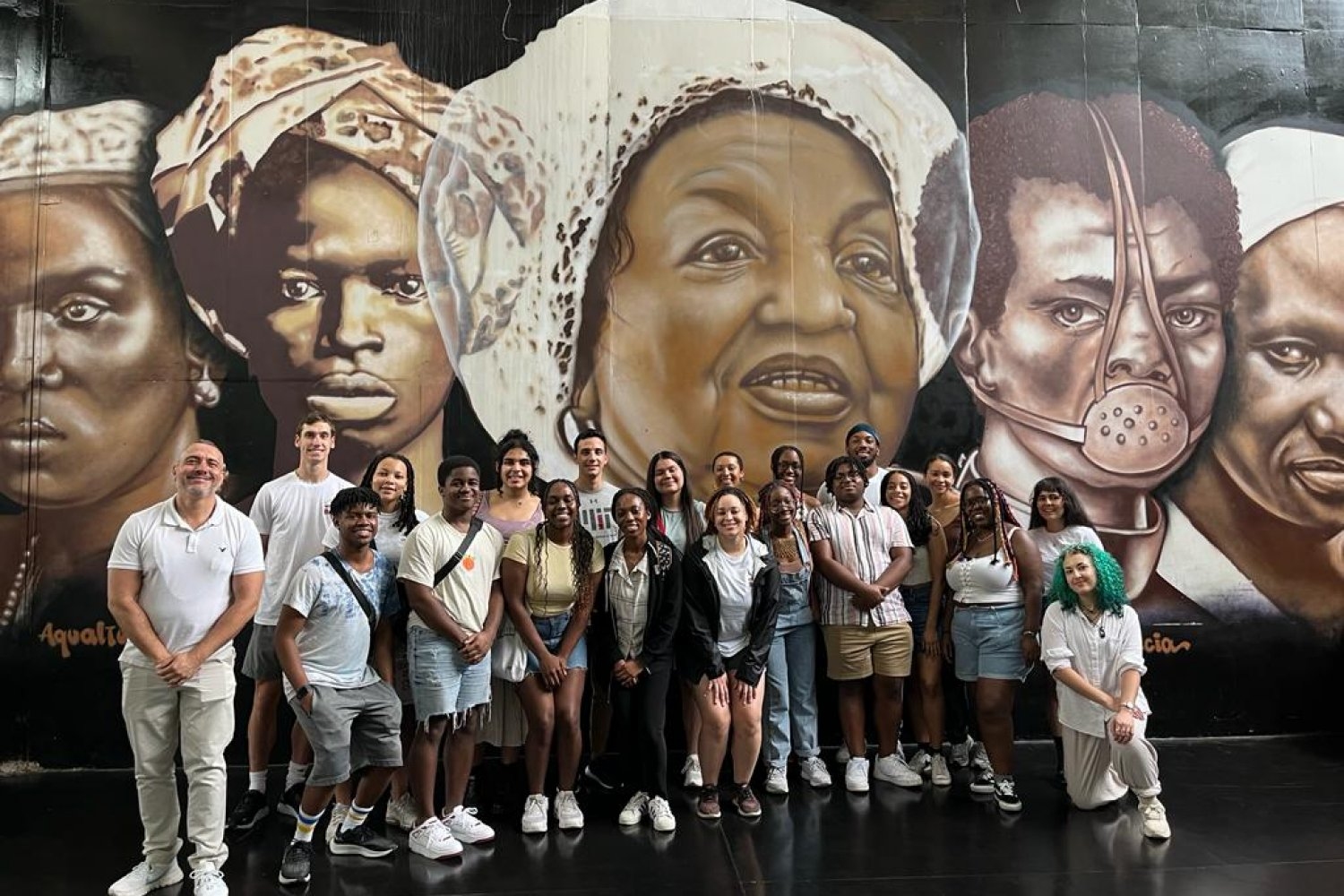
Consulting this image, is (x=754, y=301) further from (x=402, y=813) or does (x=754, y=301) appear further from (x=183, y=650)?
(x=183, y=650)

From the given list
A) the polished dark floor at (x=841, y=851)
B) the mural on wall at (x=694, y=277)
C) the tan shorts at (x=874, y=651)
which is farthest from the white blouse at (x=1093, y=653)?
the mural on wall at (x=694, y=277)

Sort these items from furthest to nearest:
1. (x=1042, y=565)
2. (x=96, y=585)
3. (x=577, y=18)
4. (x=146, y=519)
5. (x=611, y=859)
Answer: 1. (x=577, y=18)
2. (x=96, y=585)
3. (x=1042, y=565)
4. (x=611, y=859)
5. (x=146, y=519)

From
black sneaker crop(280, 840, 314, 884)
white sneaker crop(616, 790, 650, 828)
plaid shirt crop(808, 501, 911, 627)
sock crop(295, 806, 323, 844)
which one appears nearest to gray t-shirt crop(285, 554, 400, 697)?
sock crop(295, 806, 323, 844)

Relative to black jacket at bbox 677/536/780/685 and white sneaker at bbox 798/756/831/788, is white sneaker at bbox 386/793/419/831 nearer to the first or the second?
black jacket at bbox 677/536/780/685

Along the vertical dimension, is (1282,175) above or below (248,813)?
above

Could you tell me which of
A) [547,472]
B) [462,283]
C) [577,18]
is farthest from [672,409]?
[577,18]

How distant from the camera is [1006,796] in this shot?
4.18 metres

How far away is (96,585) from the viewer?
524 cm

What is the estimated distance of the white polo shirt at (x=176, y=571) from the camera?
10.8 ft

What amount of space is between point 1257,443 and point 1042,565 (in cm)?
227

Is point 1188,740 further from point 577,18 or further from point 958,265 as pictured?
point 577,18

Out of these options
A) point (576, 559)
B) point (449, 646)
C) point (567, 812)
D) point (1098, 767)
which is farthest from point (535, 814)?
point (1098, 767)

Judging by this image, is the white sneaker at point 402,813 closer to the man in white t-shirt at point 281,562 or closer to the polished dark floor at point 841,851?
the polished dark floor at point 841,851

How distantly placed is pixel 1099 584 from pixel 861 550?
1.06 metres
